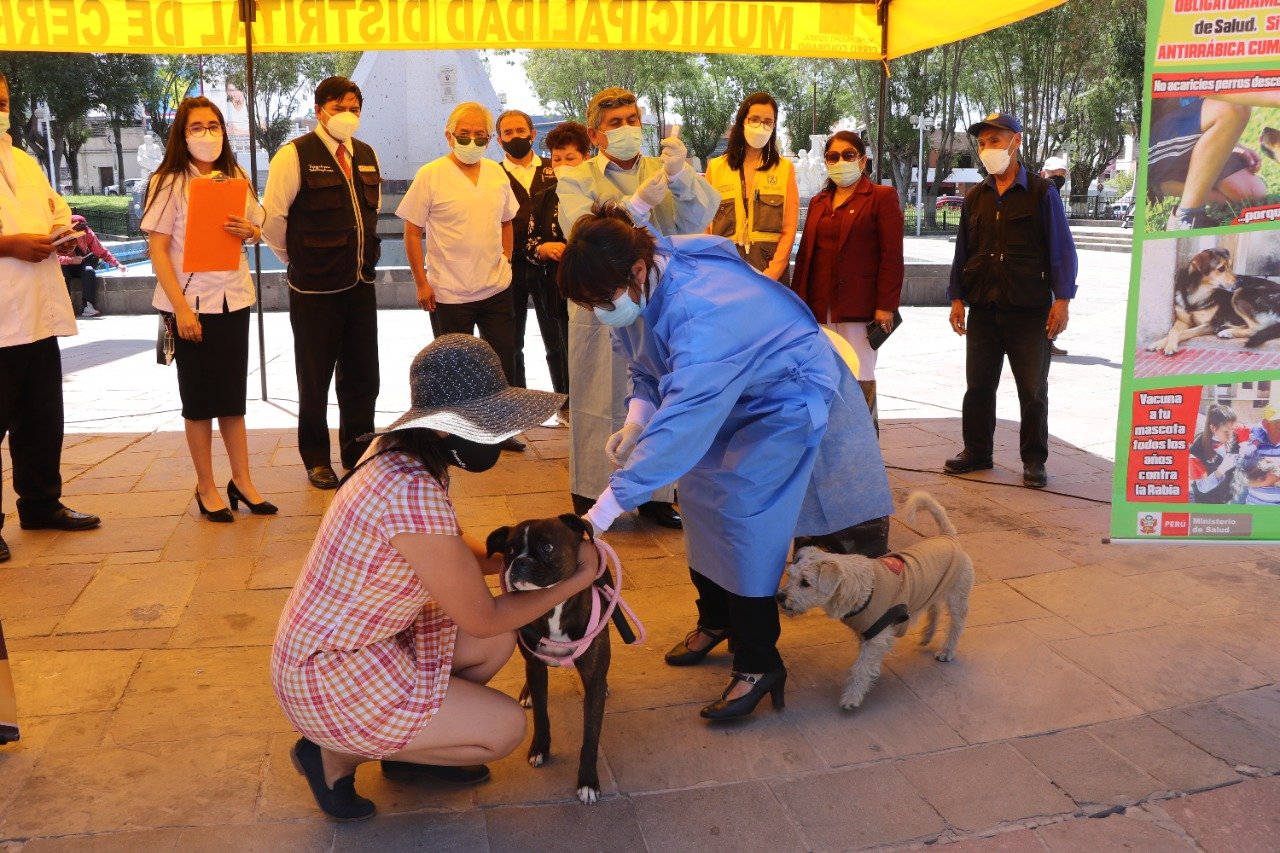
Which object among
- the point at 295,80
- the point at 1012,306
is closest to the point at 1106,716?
the point at 1012,306

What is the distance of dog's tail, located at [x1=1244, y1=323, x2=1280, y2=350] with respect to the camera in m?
3.14

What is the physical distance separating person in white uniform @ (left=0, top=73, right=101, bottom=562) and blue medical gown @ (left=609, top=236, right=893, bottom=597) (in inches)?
118

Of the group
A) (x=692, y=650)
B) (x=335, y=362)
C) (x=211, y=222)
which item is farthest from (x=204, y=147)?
(x=692, y=650)

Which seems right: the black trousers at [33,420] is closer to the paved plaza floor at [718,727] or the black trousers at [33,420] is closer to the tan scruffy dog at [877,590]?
the paved plaza floor at [718,727]

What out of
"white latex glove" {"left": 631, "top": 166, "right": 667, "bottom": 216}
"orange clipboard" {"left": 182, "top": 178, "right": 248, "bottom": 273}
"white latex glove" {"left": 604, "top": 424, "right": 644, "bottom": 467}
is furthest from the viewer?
"orange clipboard" {"left": 182, "top": 178, "right": 248, "bottom": 273}

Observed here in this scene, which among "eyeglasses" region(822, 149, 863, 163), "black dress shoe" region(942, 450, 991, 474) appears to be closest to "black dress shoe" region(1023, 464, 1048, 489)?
"black dress shoe" region(942, 450, 991, 474)

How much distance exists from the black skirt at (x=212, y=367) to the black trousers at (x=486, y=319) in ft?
4.62

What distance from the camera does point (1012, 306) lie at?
230 inches

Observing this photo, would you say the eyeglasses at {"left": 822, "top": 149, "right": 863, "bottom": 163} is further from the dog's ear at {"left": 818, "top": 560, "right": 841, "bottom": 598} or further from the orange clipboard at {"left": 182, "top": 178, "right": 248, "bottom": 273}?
the dog's ear at {"left": 818, "top": 560, "right": 841, "bottom": 598}

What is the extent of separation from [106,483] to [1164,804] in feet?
18.0

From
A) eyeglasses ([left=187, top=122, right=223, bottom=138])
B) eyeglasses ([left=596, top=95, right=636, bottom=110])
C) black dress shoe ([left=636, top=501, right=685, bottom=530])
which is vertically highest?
eyeglasses ([left=596, top=95, right=636, bottom=110])

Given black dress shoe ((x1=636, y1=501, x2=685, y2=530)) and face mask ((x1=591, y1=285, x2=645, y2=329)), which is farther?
black dress shoe ((x1=636, y1=501, x2=685, y2=530))

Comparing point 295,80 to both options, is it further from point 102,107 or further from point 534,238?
point 534,238

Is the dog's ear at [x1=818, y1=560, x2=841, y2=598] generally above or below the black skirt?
below
